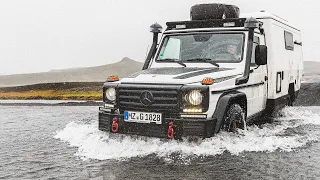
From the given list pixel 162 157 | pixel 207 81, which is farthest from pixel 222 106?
pixel 162 157

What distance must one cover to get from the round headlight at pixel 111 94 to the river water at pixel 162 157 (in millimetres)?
814

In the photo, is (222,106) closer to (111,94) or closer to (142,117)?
(142,117)

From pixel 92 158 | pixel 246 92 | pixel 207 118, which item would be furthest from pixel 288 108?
pixel 92 158

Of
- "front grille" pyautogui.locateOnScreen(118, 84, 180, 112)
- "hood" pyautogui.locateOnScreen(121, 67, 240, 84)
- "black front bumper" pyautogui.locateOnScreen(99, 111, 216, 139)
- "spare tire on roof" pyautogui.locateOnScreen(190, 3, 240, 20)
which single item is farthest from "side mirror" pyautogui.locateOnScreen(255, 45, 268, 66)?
"front grille" pyautogui.locateOnScreen(118, 84, 180, 112)

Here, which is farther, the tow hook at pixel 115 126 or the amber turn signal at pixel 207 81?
the tow hook at pixel 115 126

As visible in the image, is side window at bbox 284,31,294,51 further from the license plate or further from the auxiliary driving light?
the license plate

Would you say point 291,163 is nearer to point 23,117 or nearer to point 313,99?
point 23,117

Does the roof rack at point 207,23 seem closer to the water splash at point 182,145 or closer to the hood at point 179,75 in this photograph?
the hood at point 179,75

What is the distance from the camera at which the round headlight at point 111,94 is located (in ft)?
22.3

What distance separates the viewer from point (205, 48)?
7.88 meters

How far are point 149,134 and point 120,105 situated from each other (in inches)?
30.6

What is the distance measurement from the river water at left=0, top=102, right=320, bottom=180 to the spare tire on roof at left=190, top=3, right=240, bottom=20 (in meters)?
2.61

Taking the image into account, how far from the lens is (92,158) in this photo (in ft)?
21.2

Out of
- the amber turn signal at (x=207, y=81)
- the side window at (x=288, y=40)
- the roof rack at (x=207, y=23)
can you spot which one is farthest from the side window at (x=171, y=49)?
the side window at (x=288, y=40)
